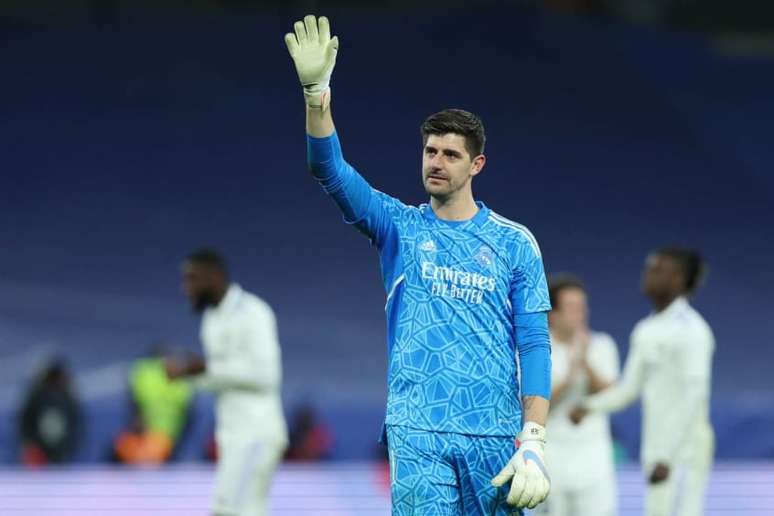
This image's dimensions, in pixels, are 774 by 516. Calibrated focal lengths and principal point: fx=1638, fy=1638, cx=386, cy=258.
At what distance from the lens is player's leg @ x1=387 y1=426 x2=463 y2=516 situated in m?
5.05

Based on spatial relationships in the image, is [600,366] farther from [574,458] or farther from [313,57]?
[313,57]

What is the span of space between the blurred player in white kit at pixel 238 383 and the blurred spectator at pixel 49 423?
387 centimetres

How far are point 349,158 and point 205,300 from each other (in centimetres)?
866

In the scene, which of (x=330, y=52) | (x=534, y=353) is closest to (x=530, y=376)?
(x=534, y=353)

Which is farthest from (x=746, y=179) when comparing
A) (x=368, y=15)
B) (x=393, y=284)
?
(x=393, y=284)

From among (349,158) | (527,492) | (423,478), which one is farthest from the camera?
(349,158)

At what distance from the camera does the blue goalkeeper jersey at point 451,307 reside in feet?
16.8

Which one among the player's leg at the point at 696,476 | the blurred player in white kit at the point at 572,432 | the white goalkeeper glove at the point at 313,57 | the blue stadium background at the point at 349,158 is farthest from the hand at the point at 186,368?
the blue stadium background at the point at 349,158

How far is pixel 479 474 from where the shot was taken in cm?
511

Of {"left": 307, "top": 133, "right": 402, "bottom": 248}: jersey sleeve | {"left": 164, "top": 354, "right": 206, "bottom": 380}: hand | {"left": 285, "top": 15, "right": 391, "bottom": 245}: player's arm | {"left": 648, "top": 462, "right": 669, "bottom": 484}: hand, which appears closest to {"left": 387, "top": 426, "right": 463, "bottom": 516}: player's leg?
{"left": 307, "top": 133, "right": 402, "bottom": 248}: jersey sleeve

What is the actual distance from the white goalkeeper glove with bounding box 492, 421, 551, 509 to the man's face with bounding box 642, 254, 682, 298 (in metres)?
3.97

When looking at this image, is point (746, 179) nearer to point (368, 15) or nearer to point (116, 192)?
point (368, 15)

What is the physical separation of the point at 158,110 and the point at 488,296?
1435 cm

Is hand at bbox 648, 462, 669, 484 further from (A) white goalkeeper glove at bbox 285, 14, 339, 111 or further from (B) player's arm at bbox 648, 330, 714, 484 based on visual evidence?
(A) white goalkeeper glove at bbox 285, 14, 339, 111
